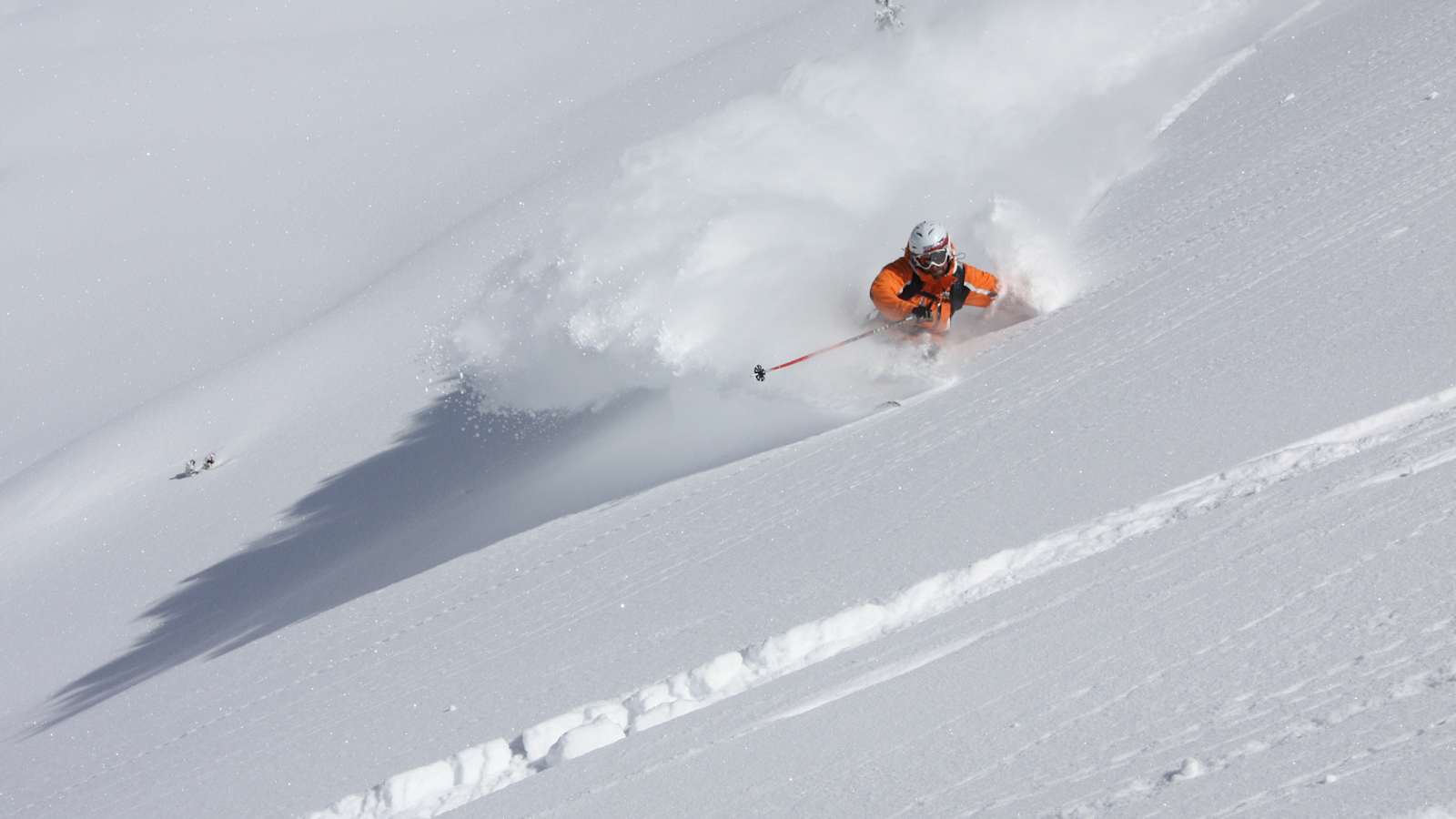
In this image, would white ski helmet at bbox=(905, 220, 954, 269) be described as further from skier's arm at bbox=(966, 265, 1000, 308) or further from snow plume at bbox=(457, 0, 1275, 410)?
snow plume at bbox=(457, 0, 1275, 410)

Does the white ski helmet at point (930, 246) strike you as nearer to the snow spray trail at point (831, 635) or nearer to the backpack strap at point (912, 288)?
the backpack strap at point (912, 288)

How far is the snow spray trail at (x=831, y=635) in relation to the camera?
228 inches

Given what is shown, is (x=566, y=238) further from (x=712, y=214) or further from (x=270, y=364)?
(x=270, y=364)

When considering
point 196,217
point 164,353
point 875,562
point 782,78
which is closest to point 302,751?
point 875,562

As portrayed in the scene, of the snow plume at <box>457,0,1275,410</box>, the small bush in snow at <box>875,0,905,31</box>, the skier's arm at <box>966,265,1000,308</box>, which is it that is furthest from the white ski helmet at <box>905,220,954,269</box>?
the small bush in snow at <box>875,0,905,31</box>

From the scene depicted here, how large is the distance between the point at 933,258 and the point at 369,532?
6.08 metres

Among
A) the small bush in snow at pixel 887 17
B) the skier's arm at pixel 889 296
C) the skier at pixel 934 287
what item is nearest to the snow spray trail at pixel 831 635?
the skier at pixel 934 287

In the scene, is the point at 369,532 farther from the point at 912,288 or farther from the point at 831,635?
the point at 831,635

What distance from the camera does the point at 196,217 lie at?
32.7 m

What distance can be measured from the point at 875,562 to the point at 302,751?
10.7ft

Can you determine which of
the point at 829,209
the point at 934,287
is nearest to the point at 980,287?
the point at 934,287

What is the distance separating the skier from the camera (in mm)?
10250

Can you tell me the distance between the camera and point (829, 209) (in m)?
14.6

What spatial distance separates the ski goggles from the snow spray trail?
4430 mm
